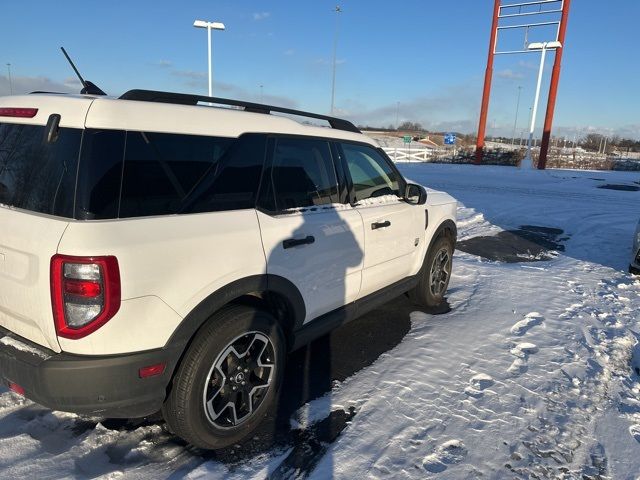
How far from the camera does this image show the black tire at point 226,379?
240 cm

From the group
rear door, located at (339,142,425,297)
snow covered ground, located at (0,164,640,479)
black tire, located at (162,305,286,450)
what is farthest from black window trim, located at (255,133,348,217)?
snow covered ground, located at (0,164,640,479)

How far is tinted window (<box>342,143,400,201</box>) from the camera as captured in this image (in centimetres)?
367

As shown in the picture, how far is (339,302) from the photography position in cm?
344

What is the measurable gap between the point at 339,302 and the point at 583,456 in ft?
5.89

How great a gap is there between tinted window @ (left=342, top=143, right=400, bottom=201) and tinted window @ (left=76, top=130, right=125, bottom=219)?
190cm

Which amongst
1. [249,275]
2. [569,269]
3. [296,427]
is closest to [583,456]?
[296,427]

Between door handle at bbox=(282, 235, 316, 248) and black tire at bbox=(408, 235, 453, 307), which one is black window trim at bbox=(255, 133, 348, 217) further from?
black tire at bbox=(408, 235, 453, 307)

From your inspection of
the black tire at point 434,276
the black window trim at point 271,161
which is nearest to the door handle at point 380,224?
the black window trim at point 271,161

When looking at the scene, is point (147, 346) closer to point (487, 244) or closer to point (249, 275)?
point (249, 275)

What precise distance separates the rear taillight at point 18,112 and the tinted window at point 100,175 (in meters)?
0.44

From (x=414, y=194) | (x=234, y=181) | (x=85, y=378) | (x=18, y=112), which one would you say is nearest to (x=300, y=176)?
(x=234, y=181)

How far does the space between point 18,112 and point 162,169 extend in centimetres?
83

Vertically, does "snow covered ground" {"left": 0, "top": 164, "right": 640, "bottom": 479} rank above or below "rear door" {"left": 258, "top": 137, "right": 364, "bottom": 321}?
below

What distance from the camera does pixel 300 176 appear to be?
3113 mm
